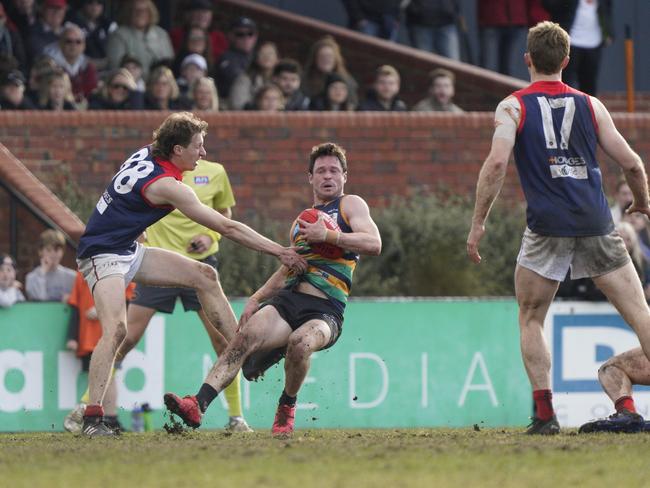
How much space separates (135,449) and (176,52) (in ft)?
33.4

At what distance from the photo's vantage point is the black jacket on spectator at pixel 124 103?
17.3m

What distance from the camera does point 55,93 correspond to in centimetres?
1719

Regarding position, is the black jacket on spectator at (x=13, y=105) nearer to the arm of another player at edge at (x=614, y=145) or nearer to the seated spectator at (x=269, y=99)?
the seated spectator at (x=269, y=99)

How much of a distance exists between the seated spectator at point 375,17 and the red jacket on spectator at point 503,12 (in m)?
1.06

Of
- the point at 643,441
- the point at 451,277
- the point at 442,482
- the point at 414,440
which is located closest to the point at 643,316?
the point at 643,441

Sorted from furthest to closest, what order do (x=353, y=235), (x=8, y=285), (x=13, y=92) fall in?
1. (x=13, y=92)
2. (x=8, y=285)
3. (x=353, y=235)

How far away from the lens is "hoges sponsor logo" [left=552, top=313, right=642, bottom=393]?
1495 centimetres

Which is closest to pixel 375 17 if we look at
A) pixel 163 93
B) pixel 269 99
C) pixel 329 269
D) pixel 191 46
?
pixel 191 46

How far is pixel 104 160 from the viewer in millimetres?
17234

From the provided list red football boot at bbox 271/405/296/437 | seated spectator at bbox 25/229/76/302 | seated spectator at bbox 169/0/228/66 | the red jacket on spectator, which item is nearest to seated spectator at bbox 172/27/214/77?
seated spectator at bbox 169/0/228/66

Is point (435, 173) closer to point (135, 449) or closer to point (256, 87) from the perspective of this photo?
point (256, 87)

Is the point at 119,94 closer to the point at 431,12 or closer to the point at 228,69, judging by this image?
the point at 228,69

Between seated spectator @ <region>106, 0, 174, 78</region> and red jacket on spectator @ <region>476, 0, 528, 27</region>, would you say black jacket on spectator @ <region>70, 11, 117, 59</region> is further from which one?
red jacket on spectator @ <region>476, 0, 528, 27</region>

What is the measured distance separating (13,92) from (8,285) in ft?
11.0
